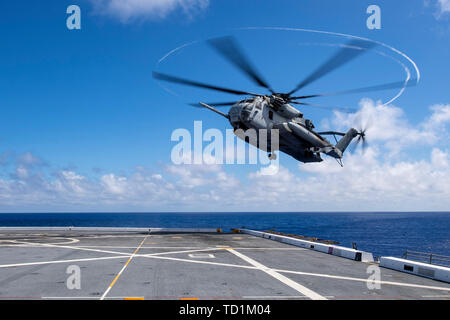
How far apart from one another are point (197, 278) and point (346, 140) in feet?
97.8

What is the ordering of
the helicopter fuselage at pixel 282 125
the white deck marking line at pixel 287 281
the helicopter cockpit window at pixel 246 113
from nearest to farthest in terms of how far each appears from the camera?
the white deck marking line at pixel 287 281 → the helicopter cockpit window at pixel 246 113 → the helicopter fuselage at pixel 282 125

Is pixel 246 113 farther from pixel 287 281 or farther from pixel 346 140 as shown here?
pixel 346 140

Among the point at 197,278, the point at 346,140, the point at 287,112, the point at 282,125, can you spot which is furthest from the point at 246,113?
the point at 346,140

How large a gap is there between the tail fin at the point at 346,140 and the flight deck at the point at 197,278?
18.7 meters

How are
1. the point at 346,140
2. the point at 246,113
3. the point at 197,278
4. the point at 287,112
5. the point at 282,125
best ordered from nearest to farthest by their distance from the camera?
1. the point at 197,278
2. the point at 246,113
3. the point at 282,125
4. the point at 287,112
5. the point at 346,140

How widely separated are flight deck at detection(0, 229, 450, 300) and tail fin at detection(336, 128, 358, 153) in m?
18.7

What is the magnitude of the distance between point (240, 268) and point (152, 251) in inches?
359

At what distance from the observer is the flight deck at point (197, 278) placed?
40.9 feet

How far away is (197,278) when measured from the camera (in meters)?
15.4

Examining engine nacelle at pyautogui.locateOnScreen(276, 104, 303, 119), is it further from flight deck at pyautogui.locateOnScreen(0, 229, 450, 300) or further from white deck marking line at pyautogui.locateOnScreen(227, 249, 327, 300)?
white deck marking line at pyautogui.locateOnScreen(227, 249, 327, 300)

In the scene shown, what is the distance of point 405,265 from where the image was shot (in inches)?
725

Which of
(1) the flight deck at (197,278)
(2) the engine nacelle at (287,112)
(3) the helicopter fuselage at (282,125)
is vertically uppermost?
(2) the engine nacelle at (287,112)

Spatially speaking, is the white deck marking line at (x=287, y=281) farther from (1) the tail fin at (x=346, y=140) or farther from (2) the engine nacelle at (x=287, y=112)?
(1) the tail fin at (x=346, y=140)

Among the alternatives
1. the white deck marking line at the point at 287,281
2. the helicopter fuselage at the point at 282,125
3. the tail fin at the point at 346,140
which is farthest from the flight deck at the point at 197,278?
the tail fin at the point at 346,140
